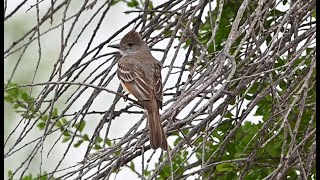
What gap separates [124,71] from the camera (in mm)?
4355

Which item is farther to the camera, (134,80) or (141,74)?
(141,74)

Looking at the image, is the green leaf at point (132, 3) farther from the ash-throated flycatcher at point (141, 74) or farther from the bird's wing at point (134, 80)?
the bird's wing at point (134, 80)

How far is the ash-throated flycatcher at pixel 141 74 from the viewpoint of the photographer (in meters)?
3.93

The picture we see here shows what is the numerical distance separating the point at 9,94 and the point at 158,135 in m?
2.53

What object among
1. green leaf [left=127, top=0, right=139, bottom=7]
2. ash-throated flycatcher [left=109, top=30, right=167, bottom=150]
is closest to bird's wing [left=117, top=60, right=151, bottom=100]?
ash-throated flycatcher [left=109, top=30, right=167, bottom=150]

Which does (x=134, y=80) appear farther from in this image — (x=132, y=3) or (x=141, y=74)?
(x=132, y=3)

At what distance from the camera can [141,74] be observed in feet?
14.9

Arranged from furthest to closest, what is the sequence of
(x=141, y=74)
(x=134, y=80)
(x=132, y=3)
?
(x=132, y=3)
(x=141, y=74)
(x=134, y=80)

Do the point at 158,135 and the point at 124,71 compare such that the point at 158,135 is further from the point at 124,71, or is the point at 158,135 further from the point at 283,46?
the point at 124,71

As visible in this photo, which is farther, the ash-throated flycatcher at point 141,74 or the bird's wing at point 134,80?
the bird's wing at point 134,80

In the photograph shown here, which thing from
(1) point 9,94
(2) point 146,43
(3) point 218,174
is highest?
(1) point 9,94

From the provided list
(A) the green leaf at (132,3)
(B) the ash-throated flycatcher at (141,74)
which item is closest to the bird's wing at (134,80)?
(B) the ash-throated flycatcher at (141,74)

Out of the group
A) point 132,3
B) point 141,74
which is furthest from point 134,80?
point 132,3
